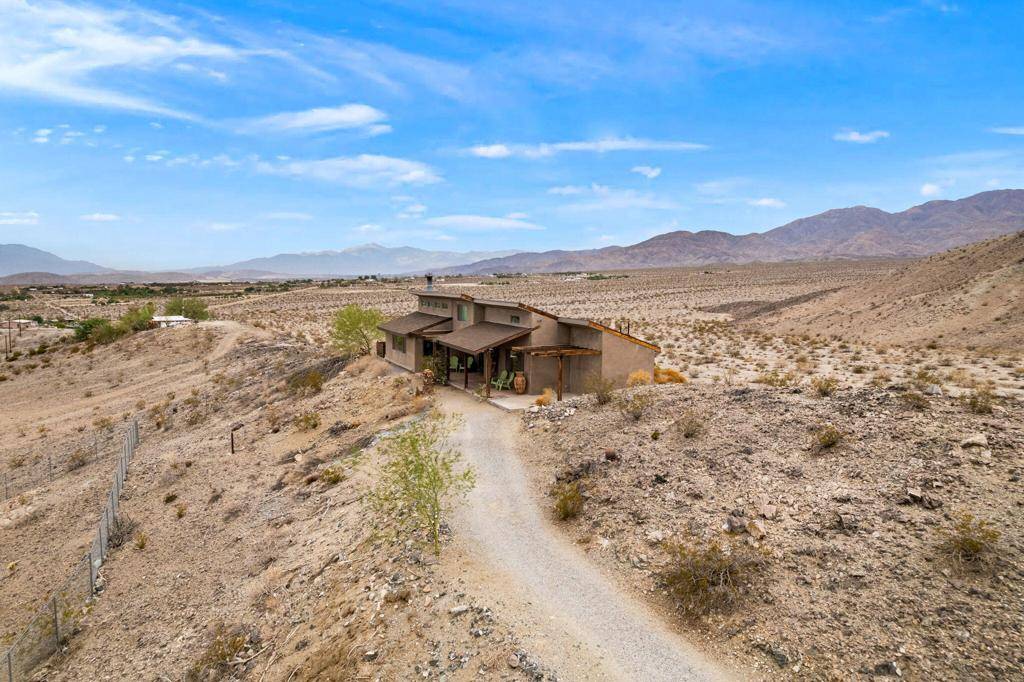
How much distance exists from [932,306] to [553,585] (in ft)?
146

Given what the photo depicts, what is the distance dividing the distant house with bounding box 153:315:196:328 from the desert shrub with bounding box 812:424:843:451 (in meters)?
55.2

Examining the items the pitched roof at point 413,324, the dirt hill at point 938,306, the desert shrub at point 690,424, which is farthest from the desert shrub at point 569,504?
the dirt hill at point 938,306

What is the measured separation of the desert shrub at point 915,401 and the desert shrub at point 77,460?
3386 cm

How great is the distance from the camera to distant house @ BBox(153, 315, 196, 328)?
57125 mm

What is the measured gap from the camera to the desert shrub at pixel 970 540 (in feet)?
36.4

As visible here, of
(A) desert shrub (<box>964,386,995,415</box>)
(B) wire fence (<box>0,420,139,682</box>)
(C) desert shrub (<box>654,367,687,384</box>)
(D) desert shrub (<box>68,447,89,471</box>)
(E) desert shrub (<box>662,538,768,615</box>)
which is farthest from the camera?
(D) desert shrub (<box>68,447,89,471</box>)

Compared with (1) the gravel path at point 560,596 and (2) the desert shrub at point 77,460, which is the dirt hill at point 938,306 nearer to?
(1) the gravel path at point 560,596

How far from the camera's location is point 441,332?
1305 inches

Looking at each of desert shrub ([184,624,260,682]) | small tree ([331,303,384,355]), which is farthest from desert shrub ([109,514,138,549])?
small tree ([331,303,384,355])

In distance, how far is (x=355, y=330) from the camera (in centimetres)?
3894

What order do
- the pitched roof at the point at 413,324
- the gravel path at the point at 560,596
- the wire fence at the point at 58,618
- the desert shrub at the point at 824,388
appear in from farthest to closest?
the pitched roof at the point at 413,324
the desert shrub at the point at 824,388
the wire fence at the point at 58,618
the gravel path at the point at 560,596

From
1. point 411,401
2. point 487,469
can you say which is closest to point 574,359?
point 411,401

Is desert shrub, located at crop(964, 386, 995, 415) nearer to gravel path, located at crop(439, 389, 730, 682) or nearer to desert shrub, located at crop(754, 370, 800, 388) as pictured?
desert shrub, located at crop(754, 370, 800, 388)

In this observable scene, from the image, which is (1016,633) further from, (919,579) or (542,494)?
(542,494)
